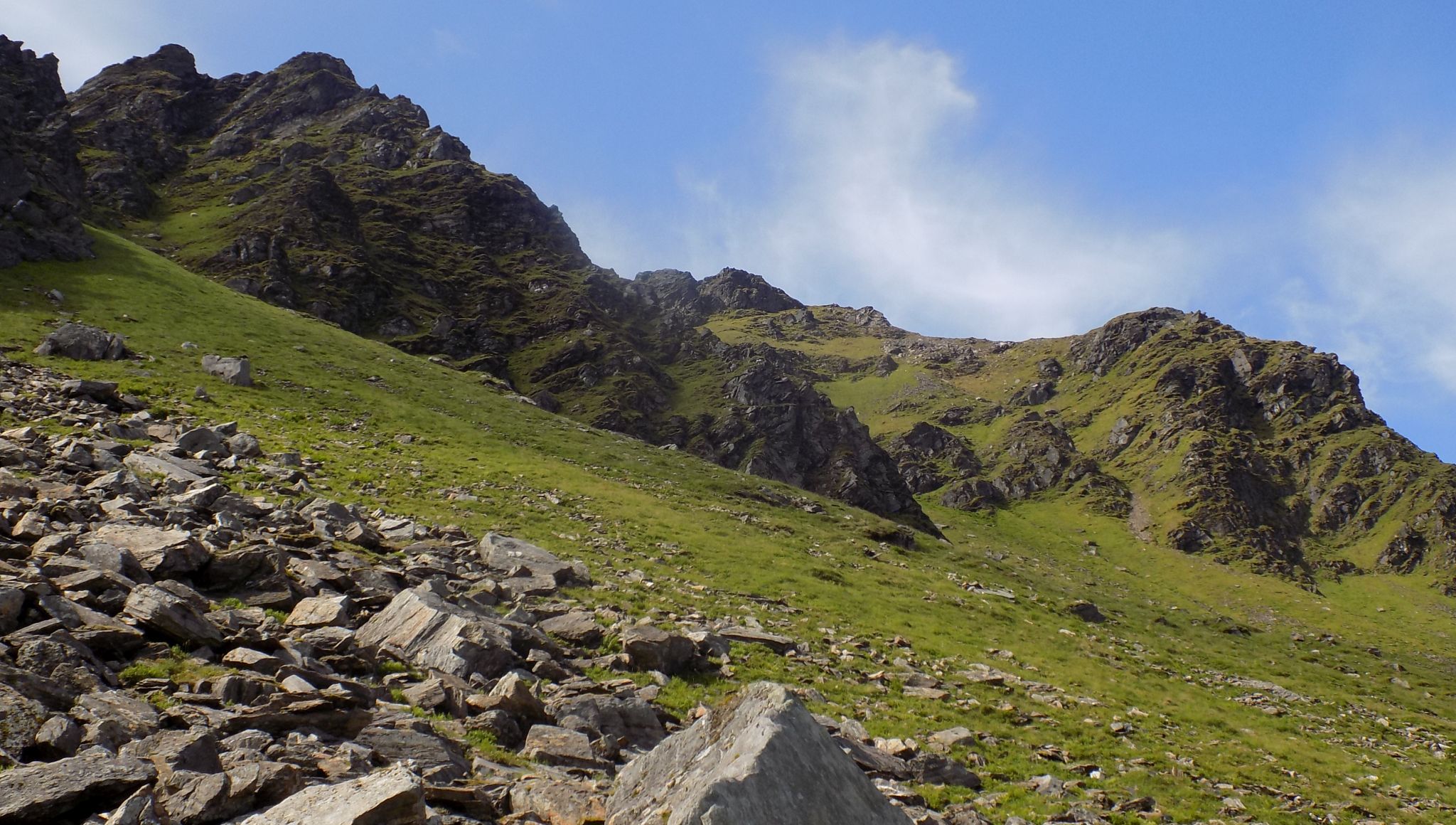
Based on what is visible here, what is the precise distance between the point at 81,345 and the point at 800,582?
45.5 meters

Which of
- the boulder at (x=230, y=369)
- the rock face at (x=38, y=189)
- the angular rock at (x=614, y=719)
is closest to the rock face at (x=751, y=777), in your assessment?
the angular rock at (x=614, y=719)

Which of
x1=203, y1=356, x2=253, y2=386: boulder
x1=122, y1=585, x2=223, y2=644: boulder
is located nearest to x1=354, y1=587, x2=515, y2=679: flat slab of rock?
x1=122, y1=585, x2=223, y2=644: boulder

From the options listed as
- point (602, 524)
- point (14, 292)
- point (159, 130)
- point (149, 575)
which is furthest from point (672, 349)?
point (149, 575)

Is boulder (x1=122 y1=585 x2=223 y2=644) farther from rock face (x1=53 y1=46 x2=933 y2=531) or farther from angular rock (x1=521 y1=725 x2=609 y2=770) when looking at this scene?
rock face (x1=53 y1=46 x2=933 y2=531)

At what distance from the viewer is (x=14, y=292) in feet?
179

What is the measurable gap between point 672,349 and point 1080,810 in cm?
14454

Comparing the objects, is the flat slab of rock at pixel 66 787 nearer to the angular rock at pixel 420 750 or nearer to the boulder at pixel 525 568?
the angular rock at pixel 420 750

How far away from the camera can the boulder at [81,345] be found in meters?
42.7

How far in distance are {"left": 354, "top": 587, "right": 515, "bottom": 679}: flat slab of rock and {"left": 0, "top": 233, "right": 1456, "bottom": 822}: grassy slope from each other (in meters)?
4.11

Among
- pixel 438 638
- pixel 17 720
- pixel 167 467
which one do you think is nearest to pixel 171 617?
pixel 17 720

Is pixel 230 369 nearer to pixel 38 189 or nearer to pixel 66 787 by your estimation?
pixel 38 189

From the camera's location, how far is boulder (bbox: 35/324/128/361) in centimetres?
4269

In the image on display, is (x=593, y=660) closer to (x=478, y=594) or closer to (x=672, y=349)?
(x=478, y=594)

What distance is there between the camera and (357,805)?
6.88 meters
